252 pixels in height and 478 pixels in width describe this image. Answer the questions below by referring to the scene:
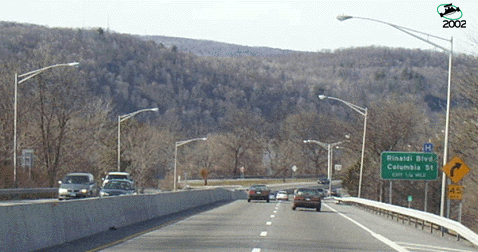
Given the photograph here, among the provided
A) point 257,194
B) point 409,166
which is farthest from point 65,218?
point 257,194

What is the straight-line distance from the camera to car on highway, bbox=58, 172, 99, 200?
150 ft

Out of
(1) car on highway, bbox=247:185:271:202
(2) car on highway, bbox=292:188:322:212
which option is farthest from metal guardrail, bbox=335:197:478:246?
(1) car on highway, bbox=247:185:271:202

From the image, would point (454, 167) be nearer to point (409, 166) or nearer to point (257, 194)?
point (409, 166)

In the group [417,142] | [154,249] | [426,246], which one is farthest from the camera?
[417,142]

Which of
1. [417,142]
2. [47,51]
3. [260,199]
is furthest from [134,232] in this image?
[417,142]

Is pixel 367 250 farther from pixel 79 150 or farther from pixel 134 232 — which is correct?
pixel 79 150

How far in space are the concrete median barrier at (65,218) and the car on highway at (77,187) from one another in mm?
12003

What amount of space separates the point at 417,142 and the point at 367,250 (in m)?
73.1

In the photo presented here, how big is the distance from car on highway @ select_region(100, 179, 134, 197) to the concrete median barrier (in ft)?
36.6

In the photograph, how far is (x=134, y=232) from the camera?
2452 cm

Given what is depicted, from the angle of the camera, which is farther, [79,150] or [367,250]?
[79,150]

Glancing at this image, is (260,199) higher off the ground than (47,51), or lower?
lower

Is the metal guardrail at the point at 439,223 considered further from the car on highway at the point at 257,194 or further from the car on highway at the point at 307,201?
the car on highway at the point at 257,194

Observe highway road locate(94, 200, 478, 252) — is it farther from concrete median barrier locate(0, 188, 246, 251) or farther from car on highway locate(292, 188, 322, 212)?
car on highway locate(292, 188, 322, 212)
